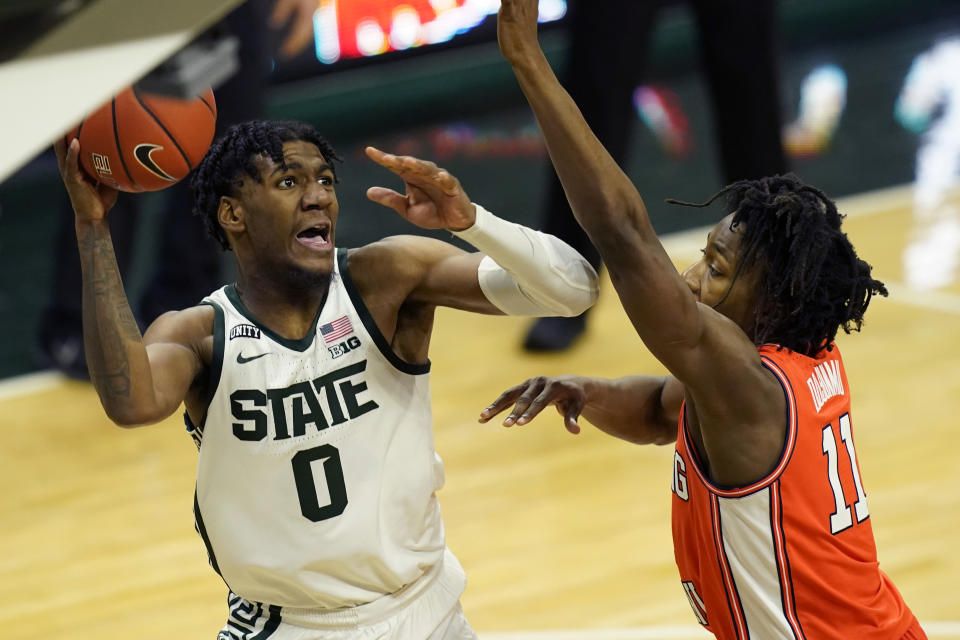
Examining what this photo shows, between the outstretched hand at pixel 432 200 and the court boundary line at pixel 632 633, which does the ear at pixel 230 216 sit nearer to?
the outstretched hand at pixel 432 200

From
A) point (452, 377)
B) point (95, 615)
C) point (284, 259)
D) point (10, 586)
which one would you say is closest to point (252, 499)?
point (284, 259)

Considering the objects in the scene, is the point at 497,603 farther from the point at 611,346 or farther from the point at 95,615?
the point at 611,346

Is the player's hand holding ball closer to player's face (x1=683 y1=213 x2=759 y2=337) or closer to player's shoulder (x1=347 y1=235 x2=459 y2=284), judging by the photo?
player's shoulder (x1=347 y1=235 x2=459 y2=284)

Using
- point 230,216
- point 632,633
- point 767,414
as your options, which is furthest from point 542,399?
point 632,633

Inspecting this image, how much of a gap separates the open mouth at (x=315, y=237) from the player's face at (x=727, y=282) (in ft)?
2.52

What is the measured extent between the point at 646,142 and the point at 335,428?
7.57m

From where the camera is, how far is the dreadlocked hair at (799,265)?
8.65 feet

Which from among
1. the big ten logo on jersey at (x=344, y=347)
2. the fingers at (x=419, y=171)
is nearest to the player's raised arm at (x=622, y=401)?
the big ten logo on jersey at (x=344, y=347)

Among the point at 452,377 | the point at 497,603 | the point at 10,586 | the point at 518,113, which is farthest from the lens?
the point at 518,113

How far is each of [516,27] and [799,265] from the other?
2.50 feet

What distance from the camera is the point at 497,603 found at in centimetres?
457

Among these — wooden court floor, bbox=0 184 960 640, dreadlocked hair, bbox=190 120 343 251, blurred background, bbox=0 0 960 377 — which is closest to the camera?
dreadlocked hair, bbox=190 120 343 251

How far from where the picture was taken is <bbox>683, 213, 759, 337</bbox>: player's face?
2.69 metres

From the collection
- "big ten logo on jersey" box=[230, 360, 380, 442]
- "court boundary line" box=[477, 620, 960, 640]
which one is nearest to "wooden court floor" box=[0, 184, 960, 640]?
"court boundary line" box=[477, 620, 960, 640]
